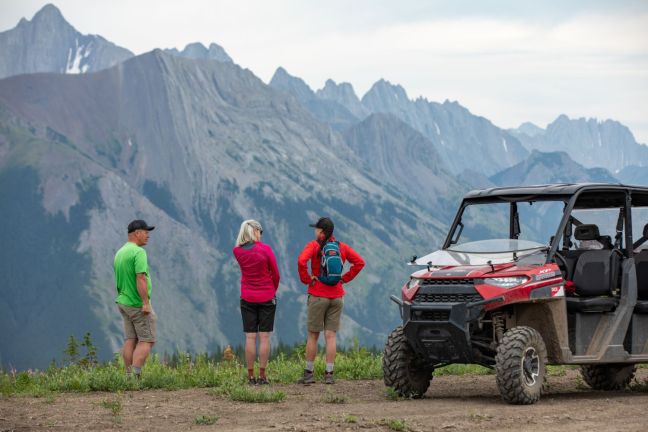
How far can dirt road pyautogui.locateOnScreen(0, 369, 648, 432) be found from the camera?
9492 mm

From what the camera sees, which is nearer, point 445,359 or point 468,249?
point 445,359

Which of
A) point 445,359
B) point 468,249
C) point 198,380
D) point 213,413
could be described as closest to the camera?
point 213,413

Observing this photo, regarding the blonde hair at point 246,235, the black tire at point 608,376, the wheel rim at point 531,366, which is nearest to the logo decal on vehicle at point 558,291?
the wheel rim at point 531,366

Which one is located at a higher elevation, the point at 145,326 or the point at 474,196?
the point at 474,196

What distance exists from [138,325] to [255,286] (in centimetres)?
158

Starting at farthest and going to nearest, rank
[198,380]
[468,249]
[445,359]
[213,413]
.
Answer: [198,380] → [468,249] → [445,359] → [213,413]

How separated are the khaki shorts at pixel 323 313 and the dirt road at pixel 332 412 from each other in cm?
79

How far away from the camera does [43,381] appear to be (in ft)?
43.5

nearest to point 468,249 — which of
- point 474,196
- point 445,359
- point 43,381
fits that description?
point 474,196

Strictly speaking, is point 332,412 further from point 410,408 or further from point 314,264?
point 314,264

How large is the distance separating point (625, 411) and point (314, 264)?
4.36 m

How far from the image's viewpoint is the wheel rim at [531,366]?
36.4 ft

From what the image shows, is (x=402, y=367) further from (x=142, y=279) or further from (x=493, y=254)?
(x=142, y=279)

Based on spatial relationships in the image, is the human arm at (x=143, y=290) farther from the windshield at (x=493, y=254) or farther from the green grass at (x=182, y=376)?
the windshield at (x=493, y=254)
